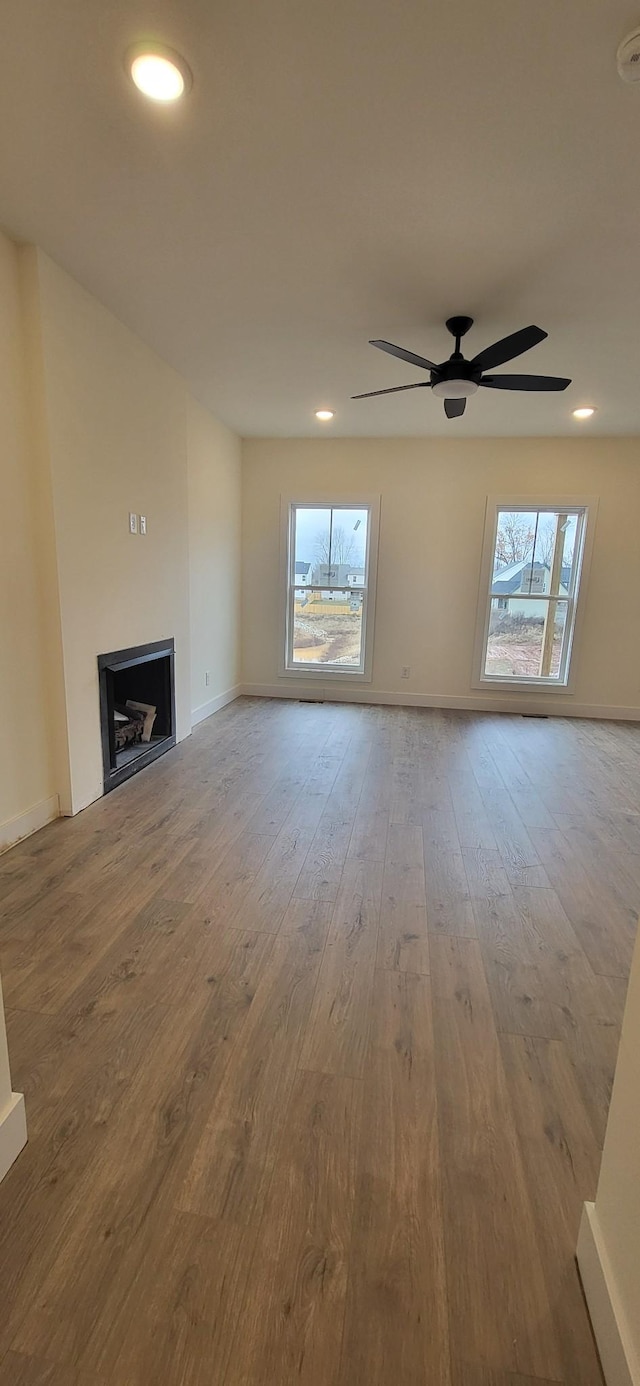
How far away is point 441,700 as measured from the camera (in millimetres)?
5910

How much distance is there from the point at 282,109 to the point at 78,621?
86.8 inches

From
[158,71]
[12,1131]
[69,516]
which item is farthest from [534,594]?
[12,1131]

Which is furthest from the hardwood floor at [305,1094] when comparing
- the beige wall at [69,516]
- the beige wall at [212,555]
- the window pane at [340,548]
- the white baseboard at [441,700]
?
the window pane at [340,548]

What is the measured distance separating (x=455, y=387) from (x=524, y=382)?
384 millimetres

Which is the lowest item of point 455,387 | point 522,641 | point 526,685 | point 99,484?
point 526,685

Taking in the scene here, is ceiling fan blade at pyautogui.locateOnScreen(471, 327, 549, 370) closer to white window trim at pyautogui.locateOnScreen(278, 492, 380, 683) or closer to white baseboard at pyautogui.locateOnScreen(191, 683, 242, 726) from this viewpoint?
white window trim at pyautogui.locateOnScreen(278, 492, 380, 683)

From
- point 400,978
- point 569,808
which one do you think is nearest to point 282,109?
point 400,978

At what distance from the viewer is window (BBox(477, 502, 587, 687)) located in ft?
18.3

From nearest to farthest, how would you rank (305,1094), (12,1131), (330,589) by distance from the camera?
(12,1131)
(305,1094)
(330,589)

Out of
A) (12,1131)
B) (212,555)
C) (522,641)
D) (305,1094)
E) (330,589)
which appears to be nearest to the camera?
(12,1131)

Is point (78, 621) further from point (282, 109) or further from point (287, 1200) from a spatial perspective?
point (287, 1200)

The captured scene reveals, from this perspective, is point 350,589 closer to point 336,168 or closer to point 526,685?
point 526,685

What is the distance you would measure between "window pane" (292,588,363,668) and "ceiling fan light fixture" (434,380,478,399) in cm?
271

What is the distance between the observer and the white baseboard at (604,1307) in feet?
2.78
